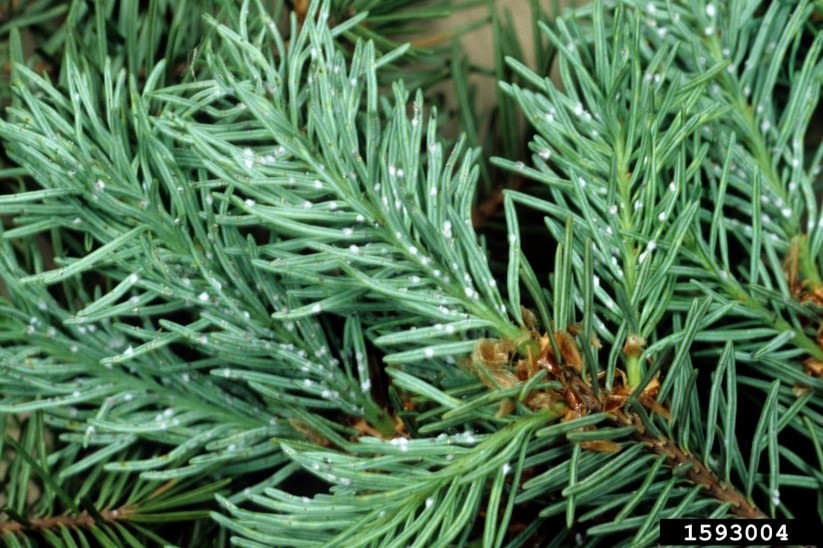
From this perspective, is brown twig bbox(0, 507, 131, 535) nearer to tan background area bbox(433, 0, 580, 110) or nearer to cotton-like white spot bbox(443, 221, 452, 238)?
cotton-like white spot bbox(443, 221, 452, 238)

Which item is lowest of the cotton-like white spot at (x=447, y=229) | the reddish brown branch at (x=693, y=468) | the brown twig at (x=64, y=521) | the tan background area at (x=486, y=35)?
the brown twig at (x=64, y=521)

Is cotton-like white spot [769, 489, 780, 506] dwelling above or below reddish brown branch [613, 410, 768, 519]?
below

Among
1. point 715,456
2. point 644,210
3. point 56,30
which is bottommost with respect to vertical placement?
point 715,456

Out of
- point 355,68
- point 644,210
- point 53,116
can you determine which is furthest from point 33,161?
point 644,210

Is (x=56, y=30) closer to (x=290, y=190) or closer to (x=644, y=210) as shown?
(x=290, y=190)

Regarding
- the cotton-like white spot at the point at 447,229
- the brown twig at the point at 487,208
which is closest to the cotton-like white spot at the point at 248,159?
the cotton-like white spot at the point at 447,229

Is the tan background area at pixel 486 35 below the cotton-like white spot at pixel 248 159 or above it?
above

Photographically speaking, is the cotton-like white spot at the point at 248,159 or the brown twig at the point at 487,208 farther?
the brown twig at the point at 487,208

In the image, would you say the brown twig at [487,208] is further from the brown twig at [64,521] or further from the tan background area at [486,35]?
the brown twig at [64,521]

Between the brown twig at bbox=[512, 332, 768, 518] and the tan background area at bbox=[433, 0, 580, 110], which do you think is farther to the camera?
the tan background area at bbox=[433, 0, 580, 110]

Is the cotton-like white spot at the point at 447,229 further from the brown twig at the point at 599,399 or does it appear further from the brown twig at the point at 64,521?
the brown twig at the point at 64,521

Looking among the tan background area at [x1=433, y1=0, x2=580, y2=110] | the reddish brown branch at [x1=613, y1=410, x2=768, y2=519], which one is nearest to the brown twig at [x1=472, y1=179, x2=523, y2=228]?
the tan background area at [x1=433, y1=0, x2=580, y2=110]
